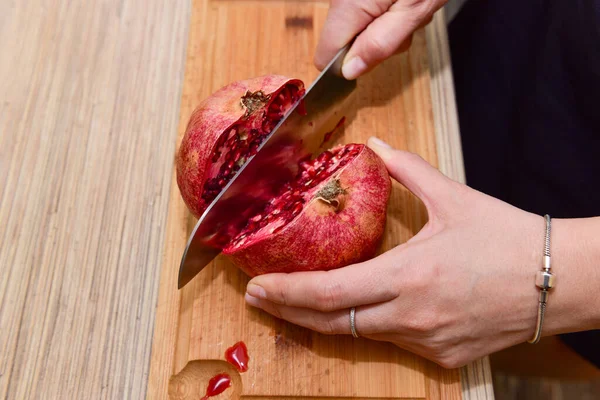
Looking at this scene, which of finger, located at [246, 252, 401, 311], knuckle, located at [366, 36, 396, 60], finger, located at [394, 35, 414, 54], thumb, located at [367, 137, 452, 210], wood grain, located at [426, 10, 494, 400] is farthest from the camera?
finger, located at [394, 35, 414, 54]

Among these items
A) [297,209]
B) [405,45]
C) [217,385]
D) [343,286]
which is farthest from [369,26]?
[217,385]

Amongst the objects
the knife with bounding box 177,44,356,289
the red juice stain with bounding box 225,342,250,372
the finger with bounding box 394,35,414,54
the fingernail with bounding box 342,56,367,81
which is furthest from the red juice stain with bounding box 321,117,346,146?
the red juice stain with bounding box 225,342,250,372

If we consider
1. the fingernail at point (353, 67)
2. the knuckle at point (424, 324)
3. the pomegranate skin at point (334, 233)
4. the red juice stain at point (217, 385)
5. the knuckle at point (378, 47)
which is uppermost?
the knuckle at point (378, 47)

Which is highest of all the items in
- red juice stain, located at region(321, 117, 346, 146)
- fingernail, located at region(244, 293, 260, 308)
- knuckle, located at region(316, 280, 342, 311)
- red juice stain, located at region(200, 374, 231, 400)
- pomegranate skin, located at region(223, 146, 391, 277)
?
red juice stain, located at region(321, 117, 346, 146)

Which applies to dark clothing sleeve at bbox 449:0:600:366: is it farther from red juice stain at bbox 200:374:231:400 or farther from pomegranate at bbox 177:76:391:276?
red juice stain at bbox 200:374:231:400

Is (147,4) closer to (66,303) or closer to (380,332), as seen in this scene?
(66,303)

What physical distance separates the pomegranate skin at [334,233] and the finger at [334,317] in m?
0.10

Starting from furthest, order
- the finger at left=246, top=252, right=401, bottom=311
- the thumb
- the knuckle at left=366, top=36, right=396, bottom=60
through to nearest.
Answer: the knuckle at left=366, top=36, right=396, bottom=60
the thumb
the finger at left=246, top=252, right=401, bottom=311

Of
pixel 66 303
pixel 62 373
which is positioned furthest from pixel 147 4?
pixel 62 373

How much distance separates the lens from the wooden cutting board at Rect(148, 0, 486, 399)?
1.36m

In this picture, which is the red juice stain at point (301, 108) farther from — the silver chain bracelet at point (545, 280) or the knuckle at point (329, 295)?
the silver chain bracelet at point (545, 280)

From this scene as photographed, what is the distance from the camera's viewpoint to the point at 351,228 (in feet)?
4.22

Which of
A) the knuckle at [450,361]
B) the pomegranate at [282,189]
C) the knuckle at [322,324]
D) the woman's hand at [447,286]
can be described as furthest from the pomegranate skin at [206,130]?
the knuckle at [450,361]

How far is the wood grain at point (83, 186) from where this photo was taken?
1.41 m
